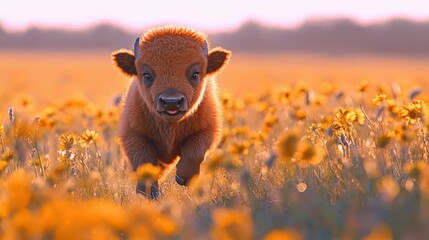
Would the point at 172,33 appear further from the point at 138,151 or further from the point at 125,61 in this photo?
the point at 138,151

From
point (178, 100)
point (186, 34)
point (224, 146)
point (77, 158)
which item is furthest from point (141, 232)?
point (224, 146)

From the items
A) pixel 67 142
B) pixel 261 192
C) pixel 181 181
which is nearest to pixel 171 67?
pixel 181 181

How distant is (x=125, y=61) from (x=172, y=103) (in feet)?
3.61

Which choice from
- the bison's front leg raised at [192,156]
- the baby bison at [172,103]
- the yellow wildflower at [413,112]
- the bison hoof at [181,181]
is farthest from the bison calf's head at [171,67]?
the yellow wildflower at [413,112]

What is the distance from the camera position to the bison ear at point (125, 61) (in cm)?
620

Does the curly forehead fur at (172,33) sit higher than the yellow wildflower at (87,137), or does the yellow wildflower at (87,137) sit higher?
the curly forehead fur at (172,33)

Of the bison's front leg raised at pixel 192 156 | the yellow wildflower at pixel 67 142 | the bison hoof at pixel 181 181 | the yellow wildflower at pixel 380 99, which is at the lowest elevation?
the bison hoof at pixel 181 181

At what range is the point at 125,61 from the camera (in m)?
6.21

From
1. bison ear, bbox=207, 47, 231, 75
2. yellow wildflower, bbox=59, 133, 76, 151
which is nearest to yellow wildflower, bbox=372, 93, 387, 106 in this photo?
bison ear, bbox=207, 47, 231, 75

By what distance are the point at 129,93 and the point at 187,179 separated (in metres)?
1.35

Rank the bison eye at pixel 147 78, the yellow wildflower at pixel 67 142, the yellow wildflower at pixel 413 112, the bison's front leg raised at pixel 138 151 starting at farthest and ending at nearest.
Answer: the bison eye at pixel 147 78, the bison's front leg raised at pixel 138 151, the yellow wildflower at pixel 67 142, the yellow wildflower at pixel 413 112

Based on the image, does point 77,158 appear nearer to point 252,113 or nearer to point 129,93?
point 129,93

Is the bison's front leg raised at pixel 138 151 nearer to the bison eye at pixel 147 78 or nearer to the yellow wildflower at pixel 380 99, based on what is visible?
the bison eye at pixel 147 78

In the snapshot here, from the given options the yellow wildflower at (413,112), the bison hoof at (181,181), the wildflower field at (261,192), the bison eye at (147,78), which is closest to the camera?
the wildflower field at (261,192)
